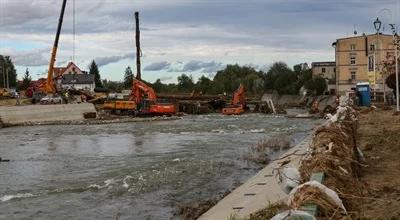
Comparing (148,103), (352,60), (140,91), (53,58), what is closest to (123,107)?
(140,91)

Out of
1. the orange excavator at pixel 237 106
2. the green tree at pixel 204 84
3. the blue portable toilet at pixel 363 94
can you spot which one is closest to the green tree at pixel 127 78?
the green tree at pixel 204 84

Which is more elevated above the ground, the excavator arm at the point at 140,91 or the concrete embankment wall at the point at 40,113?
the excavator arm at the point at 140,91

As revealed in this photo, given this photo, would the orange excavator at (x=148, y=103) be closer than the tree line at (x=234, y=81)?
Yes

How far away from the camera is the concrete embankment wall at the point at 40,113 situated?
197ft

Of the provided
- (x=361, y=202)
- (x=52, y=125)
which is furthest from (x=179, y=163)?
(x=52, y=125)

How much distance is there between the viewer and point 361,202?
344 inches

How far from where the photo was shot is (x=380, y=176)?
13.1 m

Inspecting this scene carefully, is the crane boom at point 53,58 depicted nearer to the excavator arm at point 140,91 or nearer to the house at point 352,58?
the excavator arm at point 140,91

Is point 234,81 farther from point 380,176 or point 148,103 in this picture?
point 380,176

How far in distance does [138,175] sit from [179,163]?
12.1 ft

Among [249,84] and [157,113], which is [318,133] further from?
[249,84]

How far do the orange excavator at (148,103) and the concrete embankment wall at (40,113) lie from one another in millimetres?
5704

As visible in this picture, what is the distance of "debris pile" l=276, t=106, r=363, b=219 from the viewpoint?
668 centimetres

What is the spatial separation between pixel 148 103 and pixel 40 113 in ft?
39.5
